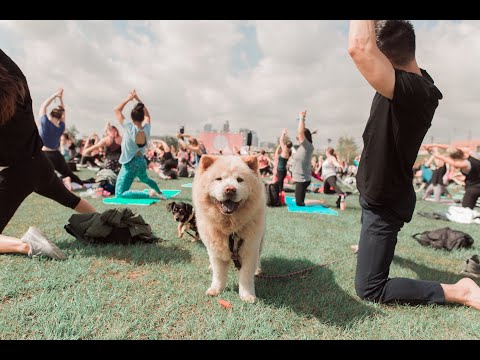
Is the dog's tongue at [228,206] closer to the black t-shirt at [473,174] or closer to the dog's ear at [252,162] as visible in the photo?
the dog's ear at [252,162]

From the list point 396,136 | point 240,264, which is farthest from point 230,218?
point 396,136

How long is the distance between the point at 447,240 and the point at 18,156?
6902 millimetres

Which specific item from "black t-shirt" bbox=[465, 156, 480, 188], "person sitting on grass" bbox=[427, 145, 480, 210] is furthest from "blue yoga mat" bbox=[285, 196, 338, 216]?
"black t-shirt" bbox=[465, 156, 480, 188]

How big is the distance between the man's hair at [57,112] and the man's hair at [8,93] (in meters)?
5.68

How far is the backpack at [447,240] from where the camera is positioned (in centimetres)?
502

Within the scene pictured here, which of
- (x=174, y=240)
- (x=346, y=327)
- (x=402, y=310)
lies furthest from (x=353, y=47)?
(x=174, y=240)

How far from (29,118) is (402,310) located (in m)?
4.63

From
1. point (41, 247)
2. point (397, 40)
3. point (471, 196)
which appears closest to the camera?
point (397, 40)

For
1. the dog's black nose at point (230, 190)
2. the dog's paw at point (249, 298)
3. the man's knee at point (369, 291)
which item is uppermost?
the dog's black nose at point (230, 190)

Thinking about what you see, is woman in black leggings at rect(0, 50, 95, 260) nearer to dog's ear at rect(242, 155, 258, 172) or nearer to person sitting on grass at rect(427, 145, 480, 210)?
dog's ear at rect(242, 155, 258, 172)

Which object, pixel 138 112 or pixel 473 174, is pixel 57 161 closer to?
pixel 138 112

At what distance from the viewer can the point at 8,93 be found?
2850 mm

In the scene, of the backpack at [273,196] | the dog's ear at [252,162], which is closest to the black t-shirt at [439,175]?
the backpack at [273,196]

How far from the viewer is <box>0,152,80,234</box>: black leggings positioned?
320cm
